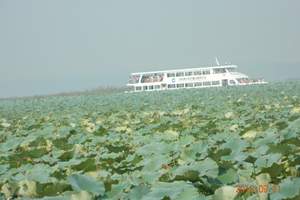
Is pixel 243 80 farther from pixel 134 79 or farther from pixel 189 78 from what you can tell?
pixel 134 79

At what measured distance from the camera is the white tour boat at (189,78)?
192 feet

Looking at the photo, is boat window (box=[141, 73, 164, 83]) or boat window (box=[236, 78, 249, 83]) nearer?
boat window (box=[236, 78, 249, 83])

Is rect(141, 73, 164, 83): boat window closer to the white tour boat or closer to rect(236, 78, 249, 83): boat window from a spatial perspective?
the white tour boat

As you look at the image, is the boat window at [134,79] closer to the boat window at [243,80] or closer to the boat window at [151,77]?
the boat window at [151,77]

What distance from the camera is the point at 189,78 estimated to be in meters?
60.6

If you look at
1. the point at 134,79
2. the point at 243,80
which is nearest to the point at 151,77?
the point at 134,79

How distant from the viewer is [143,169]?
4.18 meters

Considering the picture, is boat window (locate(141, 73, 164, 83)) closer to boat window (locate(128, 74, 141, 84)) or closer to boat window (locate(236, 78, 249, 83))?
boat window (locate(128, 74, 141, 84))

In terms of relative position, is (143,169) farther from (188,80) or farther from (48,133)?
(188,80)

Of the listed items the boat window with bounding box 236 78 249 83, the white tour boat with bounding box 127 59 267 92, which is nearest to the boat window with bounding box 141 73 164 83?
the white tour boat with bounding box 127 59 267 92

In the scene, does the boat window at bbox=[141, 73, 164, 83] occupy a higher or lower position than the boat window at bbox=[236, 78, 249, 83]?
higher

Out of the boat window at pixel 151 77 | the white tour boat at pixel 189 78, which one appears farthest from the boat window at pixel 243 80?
the boat window at pixel 151 77

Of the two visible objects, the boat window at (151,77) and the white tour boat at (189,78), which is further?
the boat window at (151,77)

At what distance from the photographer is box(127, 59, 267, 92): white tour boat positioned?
58.4 meters
